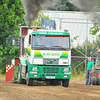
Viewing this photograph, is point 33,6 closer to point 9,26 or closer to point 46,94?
point 46,94

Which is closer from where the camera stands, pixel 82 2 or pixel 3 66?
pixel 82 2

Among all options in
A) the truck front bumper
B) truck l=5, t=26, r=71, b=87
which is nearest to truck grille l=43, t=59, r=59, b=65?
truck l=5, t=26, r=71, b=87

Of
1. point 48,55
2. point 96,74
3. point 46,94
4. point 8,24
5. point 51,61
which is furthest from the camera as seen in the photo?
point 8,24

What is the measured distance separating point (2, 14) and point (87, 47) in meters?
8.66

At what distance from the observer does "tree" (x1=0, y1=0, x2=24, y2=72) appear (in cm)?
2788

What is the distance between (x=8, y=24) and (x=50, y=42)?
1318cm

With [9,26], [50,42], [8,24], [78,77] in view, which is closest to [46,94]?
[50,42]

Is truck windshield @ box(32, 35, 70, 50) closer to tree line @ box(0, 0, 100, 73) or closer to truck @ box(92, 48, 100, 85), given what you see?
truck @ box(92, 48, 100, 85)

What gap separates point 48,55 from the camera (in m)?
15.6

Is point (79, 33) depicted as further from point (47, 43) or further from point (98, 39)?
point (47, 43)

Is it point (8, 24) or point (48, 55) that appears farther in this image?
point (8, 24)

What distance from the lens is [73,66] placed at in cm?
2503

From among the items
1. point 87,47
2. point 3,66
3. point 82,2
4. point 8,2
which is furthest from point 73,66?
point 82,2

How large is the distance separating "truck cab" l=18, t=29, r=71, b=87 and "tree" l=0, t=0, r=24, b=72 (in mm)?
12329
